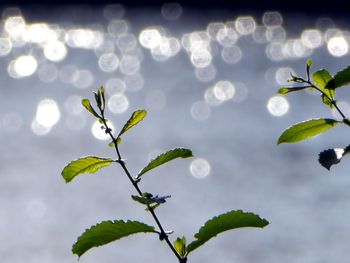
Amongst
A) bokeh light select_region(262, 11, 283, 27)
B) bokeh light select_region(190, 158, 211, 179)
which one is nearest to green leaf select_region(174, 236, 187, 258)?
bokeh light select_region(190, 158, 211, 179)

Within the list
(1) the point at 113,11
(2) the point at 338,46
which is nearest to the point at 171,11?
(1) the point at 113,11

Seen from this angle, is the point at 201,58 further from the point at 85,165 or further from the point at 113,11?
the point at 85,165

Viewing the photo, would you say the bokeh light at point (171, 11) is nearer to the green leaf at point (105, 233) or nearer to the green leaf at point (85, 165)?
the green leaf at point (85, 165)

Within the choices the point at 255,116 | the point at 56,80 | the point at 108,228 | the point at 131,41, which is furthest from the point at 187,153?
the point at 131,41

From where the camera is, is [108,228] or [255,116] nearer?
[108,228]

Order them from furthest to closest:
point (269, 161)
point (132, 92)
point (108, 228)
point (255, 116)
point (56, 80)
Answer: point (56, 80) < point (132, 92) < point (255, 116) < point (269, 161) < point (108, 228)

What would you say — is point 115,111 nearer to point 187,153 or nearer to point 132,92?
point 132,92
